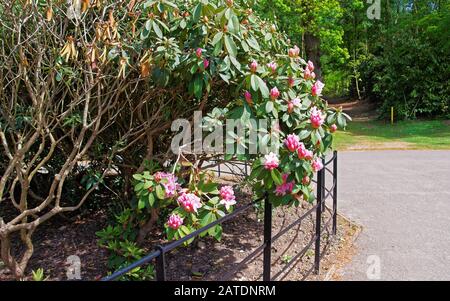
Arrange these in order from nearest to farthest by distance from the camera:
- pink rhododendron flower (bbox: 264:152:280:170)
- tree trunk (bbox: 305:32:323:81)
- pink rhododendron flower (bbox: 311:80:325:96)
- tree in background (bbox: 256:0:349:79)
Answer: pink rhododendron flower (bbox: 264:152:280:170) → pink rhododendron flower (bbox: 311:80:325:96) → tree in background (bbox: 256:0:349:79) → tree trunk (bbox: 305:32:323:81)

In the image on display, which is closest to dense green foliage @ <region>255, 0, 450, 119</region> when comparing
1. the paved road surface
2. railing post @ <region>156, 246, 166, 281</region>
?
the paved road surface

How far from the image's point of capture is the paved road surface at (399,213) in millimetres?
4062

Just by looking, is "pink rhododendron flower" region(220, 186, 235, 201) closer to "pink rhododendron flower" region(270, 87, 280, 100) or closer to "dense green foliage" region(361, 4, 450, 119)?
"pink rhododendron flower" region(270, 87, 280, 100)

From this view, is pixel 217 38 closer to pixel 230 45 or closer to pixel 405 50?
pixel 230 45

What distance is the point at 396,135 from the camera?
1457 cm

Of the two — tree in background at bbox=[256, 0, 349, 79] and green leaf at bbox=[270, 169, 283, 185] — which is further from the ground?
tree in background at bbox=[256, 0, 349, 79]

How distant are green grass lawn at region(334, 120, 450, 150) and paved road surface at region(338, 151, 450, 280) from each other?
206cm

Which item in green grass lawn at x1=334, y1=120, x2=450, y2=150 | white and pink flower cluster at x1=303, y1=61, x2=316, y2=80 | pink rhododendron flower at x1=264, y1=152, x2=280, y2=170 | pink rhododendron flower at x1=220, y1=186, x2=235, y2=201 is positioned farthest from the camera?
green grass lawn at x1=334, y1=120, x2=450, y2=150

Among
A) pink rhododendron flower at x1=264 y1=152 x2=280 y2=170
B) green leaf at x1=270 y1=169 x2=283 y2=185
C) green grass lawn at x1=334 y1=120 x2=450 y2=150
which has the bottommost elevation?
green grass lawn at x1=334 y1=120 x2=450 y2=150

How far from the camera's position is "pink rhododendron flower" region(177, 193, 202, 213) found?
2.97 meters

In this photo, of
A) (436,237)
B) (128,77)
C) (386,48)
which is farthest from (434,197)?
(386,48)

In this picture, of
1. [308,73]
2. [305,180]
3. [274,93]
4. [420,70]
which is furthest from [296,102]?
[420,70]

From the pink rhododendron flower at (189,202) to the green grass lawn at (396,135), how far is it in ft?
32.3

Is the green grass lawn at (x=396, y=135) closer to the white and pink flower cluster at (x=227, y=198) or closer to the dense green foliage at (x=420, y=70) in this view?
the dense green foliage at (x=420, y=70)
